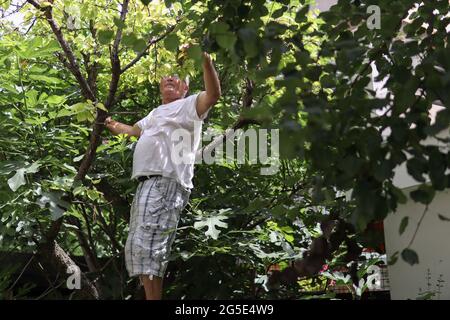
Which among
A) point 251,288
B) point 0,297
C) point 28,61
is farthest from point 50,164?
point 251,288

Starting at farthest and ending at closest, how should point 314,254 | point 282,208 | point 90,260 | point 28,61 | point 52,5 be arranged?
1. point 90,260
2. point 28,61
3. point 52,5
4. point 282,208
5. point 314,254

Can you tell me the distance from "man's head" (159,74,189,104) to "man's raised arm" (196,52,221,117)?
17.5 inches

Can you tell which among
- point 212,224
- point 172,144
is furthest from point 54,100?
point 212,224

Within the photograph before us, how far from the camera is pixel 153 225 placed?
3355 millimetres

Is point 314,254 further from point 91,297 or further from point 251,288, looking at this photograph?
point 91,297

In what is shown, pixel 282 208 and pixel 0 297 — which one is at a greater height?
pixel 282 208

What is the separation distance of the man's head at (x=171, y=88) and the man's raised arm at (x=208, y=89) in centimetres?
45

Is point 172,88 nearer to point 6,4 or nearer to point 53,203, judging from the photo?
point 53,203

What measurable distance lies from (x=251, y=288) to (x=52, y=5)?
2128 millimetres

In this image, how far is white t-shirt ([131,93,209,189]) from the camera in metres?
3.45

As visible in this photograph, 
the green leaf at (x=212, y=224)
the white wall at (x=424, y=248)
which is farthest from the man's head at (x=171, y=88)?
the white wall at (x=424, y=248)

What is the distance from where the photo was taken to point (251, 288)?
409cm

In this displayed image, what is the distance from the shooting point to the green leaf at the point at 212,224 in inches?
138

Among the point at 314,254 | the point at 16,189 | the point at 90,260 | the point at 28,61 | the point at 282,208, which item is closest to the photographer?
the point at 314,254
